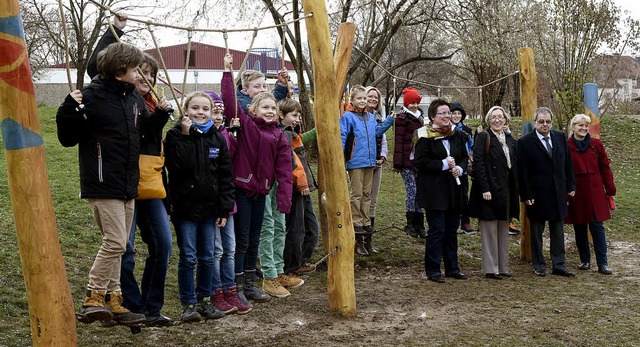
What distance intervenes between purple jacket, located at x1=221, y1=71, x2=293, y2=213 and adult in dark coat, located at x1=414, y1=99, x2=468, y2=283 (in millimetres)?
2222

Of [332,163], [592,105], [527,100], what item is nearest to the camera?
[332,163]

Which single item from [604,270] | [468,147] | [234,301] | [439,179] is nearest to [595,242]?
[604,270]

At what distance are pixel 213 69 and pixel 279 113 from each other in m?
44.8

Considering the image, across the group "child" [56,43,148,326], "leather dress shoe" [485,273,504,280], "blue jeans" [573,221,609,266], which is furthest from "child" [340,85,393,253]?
"child" [56,43,148,326]

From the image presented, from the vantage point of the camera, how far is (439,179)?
26.9ft

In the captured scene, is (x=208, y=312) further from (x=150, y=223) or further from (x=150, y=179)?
(x=150, y=179)

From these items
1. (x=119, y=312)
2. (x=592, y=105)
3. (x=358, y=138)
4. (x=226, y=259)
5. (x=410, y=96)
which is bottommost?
(x=119, y=312)

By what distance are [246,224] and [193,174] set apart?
3.16 feet

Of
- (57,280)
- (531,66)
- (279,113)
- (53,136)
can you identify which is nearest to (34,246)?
(57,280)

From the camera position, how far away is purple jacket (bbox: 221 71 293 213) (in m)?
6.24

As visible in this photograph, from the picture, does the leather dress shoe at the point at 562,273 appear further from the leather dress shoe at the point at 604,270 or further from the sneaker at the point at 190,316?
the sneaker at the point at 190,316

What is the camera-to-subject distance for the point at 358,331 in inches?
250

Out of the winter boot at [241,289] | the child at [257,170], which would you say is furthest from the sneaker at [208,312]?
the child at [257,170]

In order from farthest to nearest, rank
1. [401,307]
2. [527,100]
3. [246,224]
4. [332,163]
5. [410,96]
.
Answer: [527,100] → [410,96] → [401,307] → [332,163] → [246,224]
